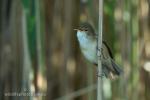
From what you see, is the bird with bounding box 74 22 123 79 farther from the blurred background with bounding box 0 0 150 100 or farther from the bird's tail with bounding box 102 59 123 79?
the blurred background with bounding box 0 0 150 100

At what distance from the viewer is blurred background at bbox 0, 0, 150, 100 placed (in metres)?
1.73

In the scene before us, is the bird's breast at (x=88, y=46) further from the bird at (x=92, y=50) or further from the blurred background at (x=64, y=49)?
the blurred background at (x=64, y=49)

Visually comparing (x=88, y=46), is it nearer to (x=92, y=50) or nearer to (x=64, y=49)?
(x=92, y=50)

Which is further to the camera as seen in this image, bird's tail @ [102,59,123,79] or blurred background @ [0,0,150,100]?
blurred background @ [0,0,150,100]

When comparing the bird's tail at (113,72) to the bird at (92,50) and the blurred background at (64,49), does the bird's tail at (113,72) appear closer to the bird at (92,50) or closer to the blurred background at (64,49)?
the bird at (92,50)

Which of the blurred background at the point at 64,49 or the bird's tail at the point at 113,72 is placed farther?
the blurred background at the point at 64,49

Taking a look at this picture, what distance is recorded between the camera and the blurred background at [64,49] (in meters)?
1.73

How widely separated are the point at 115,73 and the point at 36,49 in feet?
1.16

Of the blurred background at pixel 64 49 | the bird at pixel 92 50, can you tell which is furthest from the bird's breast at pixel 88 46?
the blurred background at pixel 64 49

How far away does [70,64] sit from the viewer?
1.84 m

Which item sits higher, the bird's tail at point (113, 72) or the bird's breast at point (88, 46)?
the bird's breast at point (88, 46)

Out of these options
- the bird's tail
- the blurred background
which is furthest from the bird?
the blurred background

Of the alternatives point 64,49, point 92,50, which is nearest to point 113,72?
point 92,50

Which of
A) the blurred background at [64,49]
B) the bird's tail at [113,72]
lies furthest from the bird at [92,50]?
the blurred background at [64,49]
